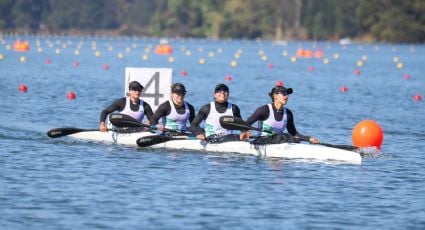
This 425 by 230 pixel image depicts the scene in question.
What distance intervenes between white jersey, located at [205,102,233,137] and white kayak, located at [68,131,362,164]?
34 centimetres

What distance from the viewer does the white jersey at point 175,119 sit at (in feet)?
92.4

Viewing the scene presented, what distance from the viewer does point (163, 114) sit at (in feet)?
92.6

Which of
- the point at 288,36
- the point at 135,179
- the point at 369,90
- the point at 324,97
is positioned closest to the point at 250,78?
the point at 369,90

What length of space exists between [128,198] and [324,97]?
1226 inches

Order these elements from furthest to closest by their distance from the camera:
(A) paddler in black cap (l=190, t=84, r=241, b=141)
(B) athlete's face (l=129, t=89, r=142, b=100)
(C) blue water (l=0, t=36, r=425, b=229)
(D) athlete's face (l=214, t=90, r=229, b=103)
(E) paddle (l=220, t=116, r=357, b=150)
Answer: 1. (B) athlete's face (l=129, t=89, r=142, b=100)
2. (A) paddler in black cap (l=190, t=84, r=241, b=141)
3. (D) athlete's face (l=214, t=90, r=229, b=103)
4. (E) paddle (l=220, t=116, r=357, b=150)
5. (C) blue water (l=0, t=36, r=425, b=229)

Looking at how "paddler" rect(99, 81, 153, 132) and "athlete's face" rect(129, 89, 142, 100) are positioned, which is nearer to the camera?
"athlete's face" rect(129, 89, 142, 100)

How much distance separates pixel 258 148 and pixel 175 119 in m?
2.51

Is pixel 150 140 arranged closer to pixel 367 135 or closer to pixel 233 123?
pixel 233 123

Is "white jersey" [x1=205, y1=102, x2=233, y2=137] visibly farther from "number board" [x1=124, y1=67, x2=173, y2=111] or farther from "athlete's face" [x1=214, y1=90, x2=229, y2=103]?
"number board" [x1=124, y1=67, x2=173, y2=111]

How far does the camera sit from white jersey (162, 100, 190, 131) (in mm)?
28172

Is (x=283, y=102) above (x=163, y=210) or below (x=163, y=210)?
above

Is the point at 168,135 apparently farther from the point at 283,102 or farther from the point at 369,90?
the point at 369,90

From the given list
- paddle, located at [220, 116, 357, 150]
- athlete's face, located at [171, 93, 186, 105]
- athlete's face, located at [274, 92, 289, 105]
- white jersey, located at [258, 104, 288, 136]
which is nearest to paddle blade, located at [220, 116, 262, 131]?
paddle, located at [220, 116, 357, 150]

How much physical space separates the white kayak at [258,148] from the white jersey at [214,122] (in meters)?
0.34
